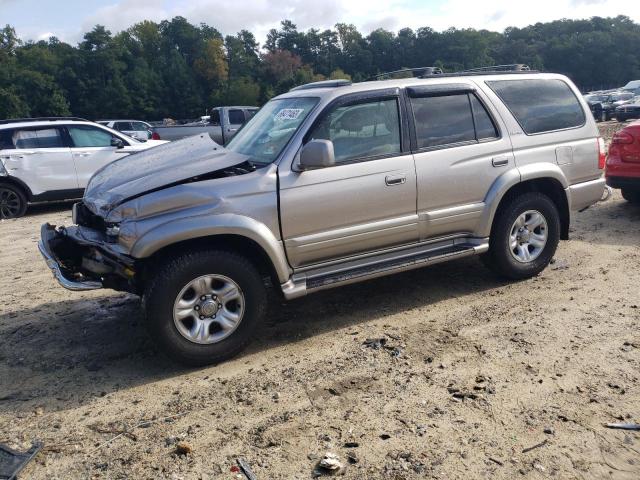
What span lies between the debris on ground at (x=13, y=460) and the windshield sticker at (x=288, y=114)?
2.95 m

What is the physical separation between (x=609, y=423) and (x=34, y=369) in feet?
12.7

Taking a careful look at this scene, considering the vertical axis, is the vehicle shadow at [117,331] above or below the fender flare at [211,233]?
below

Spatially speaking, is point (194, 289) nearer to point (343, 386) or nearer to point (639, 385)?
point (343, 386)

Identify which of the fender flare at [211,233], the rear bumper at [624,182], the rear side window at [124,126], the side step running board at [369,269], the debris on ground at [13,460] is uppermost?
the rear side window at [124,126]

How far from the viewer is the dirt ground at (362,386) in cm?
297

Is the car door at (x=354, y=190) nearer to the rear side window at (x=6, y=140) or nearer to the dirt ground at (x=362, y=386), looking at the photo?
the dirt ground at (x=362, y=386)

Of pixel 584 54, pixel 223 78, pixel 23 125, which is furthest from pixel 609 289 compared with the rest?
pixel 584 54

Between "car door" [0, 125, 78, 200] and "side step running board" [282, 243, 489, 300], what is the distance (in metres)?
7.92

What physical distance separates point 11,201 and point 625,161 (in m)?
10.1

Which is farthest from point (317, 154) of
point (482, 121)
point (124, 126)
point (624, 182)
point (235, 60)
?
point (235, 60)

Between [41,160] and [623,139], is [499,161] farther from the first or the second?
[41,160]

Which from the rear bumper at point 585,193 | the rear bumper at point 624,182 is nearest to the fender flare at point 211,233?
the rear bumper at point 585,193

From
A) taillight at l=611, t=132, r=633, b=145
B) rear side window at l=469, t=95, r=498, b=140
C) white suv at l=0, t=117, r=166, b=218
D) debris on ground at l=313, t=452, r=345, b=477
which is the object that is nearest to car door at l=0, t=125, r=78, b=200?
white suv at l=0, t=117, r=166, b=218

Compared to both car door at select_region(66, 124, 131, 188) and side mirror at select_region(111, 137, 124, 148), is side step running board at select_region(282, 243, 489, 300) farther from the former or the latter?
side mirror at select_region(111, 137, 124, 148)
